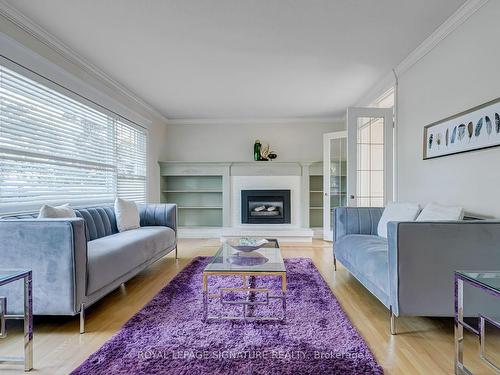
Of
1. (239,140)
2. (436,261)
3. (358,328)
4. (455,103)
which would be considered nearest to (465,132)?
(455,103)

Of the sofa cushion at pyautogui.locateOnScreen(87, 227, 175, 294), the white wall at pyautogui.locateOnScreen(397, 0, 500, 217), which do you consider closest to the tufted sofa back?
the sofa cushion at pyautogui.locateOnScreen(87, 227, 175, 294)

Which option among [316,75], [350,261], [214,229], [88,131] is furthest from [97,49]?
[214,229]

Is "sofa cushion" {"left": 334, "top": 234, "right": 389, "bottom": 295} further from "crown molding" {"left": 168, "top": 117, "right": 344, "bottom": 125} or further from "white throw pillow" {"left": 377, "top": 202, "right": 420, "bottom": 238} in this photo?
"crown molding" {"left": 168, "top": 117, "right": 344, "bottom": 125}

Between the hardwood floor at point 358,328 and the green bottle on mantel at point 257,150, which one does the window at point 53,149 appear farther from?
the green bottle on mantel at point 257,150

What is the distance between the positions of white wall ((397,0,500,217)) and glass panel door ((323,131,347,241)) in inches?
68.0

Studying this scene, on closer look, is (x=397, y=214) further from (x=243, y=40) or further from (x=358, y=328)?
(x=243, y=40)

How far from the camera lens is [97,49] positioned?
10.3 feet

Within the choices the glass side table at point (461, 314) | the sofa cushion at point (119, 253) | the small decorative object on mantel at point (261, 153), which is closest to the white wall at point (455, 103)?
the glass side table at point (461, 314)

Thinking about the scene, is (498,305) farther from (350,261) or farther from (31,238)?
(31,238)

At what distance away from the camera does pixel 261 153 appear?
6039 millimetres

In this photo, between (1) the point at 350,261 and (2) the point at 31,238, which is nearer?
(2) the point at 31,238

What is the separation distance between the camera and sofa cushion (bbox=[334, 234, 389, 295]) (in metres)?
2.15

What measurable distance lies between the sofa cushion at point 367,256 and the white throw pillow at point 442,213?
0.42 metres

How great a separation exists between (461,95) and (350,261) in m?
1.69
